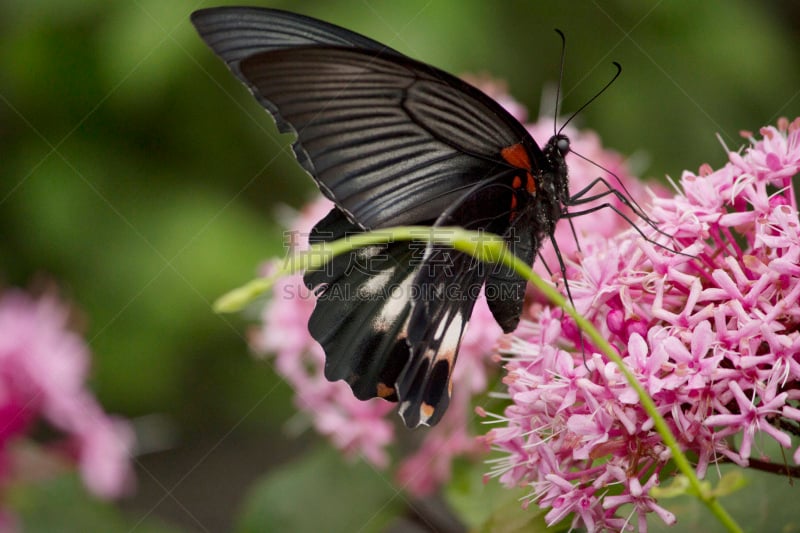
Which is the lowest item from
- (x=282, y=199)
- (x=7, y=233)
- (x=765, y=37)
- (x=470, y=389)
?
(x=7, y=233)

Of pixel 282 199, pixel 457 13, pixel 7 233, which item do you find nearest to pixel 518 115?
pixel 457 13

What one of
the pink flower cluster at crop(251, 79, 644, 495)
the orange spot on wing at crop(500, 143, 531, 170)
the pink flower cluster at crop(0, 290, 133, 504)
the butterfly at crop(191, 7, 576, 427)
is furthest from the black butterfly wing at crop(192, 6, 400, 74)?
the pink flower cluster at crop(0, 290, 133, 504)

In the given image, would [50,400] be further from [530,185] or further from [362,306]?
[530,185]

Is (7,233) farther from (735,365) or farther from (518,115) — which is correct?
(735,365)

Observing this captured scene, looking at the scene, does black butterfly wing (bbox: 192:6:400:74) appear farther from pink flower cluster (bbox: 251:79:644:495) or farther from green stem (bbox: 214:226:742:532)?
pink flower cluster (bbox: 251:79:644:495)

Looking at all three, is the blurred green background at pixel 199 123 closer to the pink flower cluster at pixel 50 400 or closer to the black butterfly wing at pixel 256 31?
the pink flower cluster at pixel 50 400

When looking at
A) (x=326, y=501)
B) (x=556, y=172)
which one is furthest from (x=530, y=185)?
(x=326, y=501)

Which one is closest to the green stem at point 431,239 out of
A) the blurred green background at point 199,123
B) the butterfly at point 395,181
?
the butterfly at point 395,181
